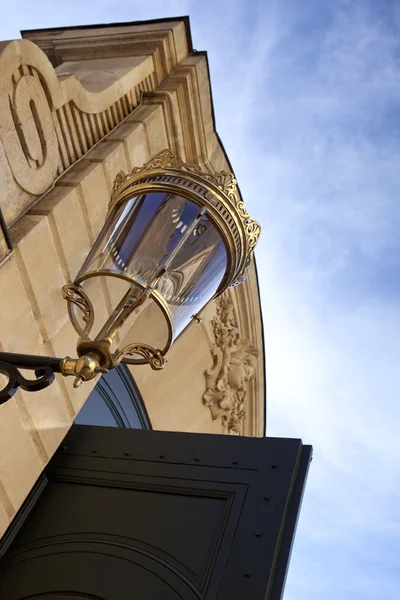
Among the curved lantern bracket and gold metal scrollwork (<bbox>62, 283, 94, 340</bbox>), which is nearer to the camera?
the curved lantern bracket

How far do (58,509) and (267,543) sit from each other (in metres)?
1.17

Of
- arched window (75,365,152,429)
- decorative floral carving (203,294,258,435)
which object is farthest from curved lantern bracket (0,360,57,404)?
decorative floral carving (203,294,258,435)

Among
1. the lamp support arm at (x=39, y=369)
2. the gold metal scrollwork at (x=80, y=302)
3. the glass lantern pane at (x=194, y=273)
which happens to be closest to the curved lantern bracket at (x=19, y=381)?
the lamp support arm at (x=39, y=369)

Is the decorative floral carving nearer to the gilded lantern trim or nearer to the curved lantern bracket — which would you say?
the gilded lantern trim

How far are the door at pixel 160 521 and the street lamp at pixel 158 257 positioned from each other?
111 cm

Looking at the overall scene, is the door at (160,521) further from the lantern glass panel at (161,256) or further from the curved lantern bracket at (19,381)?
the curved lantern bracket at (19,381)

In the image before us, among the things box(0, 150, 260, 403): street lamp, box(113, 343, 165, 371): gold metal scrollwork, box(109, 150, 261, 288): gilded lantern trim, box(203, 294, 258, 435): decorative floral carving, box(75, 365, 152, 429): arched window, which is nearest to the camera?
box(0, 150, 260, 403): street lamp

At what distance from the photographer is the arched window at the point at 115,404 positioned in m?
4.47

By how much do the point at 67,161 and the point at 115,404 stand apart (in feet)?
6.70

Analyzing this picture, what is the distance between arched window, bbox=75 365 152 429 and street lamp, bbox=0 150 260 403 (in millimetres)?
2462

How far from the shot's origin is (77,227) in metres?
3.29

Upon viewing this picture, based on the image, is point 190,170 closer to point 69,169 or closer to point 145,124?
point 69,169

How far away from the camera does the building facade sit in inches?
113

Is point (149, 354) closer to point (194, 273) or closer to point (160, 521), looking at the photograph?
point (194, 273)
